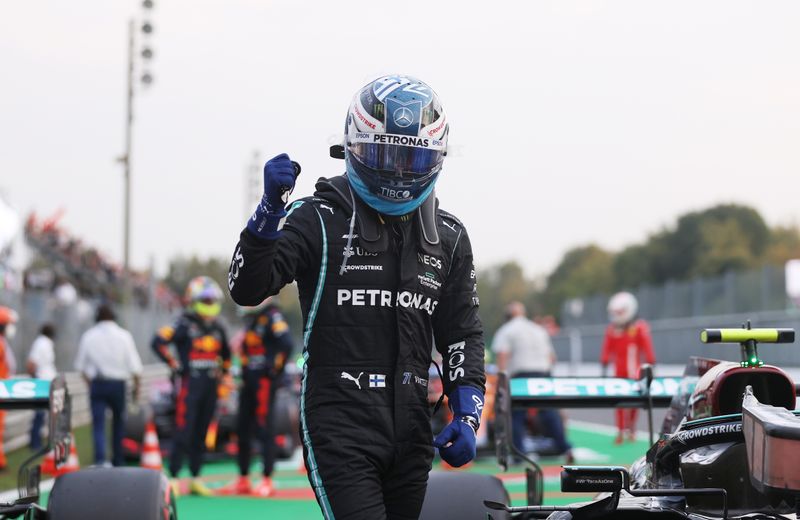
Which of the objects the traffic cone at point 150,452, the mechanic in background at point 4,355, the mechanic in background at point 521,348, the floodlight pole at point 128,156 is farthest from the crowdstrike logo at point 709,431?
the floodlight pole at point 128,156

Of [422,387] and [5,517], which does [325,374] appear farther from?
[5,517]

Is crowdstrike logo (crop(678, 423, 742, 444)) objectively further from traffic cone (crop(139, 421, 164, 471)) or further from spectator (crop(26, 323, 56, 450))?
spectator (crop(26, 323, 56, 450))

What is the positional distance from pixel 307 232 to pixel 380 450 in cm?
71

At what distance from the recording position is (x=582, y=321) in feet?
115

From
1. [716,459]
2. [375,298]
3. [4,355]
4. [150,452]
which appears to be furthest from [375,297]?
[4,355]

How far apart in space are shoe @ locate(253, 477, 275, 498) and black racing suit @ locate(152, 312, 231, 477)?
0.54 meters

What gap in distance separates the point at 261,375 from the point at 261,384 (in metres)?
0.08

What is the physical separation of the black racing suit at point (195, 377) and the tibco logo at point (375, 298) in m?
7.51

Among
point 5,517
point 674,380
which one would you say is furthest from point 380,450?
point 674,380

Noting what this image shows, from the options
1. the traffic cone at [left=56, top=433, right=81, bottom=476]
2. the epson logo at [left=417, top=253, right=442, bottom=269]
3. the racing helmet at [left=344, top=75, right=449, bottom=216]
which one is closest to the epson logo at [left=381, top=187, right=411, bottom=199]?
the racing helmet at [left=344, top=75, right=449, bottom=216]

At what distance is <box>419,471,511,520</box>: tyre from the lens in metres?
5.34

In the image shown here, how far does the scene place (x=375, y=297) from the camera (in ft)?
13.4

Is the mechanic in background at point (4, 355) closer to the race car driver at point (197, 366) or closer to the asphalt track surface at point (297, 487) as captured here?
the asphalt track surface at point (297, 487)

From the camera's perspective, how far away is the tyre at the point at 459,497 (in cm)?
534
